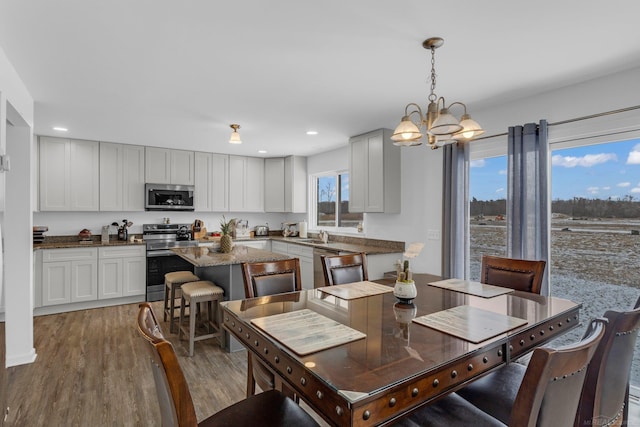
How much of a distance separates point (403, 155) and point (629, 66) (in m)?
2.15

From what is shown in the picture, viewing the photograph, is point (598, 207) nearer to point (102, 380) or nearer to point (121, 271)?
point (102, 380)

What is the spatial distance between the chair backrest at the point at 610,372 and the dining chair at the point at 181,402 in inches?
46.1

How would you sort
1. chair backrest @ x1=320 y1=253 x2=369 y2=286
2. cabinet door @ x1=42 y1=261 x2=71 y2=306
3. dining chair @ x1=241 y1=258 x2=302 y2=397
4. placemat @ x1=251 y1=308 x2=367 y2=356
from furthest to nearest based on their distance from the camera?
1. cabinet door @ x1=42 y1=261 x2=71 y2=306
2. chair backrest @ x1=320 y1=253 x2=369 y2=286
3. dining chair @ x1=241 y1=258 x2=302 y2=397
4. placemat @ x1=251 y1=308 x2=367 y2=356

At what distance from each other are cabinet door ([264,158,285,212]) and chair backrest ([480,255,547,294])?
409 cm

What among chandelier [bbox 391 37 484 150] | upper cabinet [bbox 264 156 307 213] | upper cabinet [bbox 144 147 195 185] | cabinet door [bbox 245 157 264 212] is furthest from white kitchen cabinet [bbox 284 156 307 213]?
chandelier [bbox 391 37 484 150]

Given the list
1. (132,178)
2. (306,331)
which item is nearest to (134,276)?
(132,178)

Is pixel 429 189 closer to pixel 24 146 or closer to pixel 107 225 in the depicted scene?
pixel 24 146

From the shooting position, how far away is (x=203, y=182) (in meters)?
5.60

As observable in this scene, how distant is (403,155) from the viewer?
4102 mm

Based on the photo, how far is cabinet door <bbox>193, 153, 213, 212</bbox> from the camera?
5.54 m

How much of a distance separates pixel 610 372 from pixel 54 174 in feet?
19.5

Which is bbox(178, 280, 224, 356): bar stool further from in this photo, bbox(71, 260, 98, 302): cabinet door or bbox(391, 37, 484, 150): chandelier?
bbox(391, 37, 484, 150): chandelier

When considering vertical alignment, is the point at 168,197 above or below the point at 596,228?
above

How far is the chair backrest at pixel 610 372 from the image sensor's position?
4.15 feet
